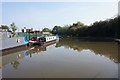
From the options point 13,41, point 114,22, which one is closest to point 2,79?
point 13,41

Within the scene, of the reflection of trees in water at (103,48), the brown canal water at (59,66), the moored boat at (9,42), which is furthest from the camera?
the reflection of trees in water at (103,48)

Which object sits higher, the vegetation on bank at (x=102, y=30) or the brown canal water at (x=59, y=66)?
the vegetation on bank at (x=102, y=30)

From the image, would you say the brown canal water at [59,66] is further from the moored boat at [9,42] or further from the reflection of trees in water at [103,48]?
the moored boat at [9,42]

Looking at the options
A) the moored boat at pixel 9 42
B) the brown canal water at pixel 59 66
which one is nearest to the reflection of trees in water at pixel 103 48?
the brown canal water at pixel 59 66

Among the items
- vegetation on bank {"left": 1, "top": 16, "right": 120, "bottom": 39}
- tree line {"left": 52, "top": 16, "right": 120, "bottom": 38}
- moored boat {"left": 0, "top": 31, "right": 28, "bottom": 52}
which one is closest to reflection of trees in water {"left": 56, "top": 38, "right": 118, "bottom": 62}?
moored boat {"left": 0, "top": 31, "right": 28, "bottom": 52}

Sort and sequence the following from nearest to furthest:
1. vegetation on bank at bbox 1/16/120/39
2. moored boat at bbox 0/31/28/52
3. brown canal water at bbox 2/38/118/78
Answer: brown canal water at bbox 2/38/118/78 < moored boat at bbox 0/31/28/52 < vegetation on bank at bbox 1/16/120/39

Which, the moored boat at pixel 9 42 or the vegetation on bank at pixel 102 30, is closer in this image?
the moored boat at pixel 9 42

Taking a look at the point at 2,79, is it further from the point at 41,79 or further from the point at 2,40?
the point at 2,40

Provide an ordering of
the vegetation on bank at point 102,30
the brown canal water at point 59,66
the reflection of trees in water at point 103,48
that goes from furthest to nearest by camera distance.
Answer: the vegetation on bank at point 102,30 → the reflection of trees in water at point 103,48 → the brown canal water at point 59,66

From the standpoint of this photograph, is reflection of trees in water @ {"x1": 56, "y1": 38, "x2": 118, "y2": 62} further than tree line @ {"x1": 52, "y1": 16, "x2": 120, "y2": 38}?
No

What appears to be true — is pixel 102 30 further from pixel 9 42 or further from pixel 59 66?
pixel 59 66

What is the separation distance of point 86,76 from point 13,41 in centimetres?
1210

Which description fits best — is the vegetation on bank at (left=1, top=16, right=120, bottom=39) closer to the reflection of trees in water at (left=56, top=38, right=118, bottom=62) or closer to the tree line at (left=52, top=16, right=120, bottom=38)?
the tree line at (left=52, top=16, right=120, bottom=38)

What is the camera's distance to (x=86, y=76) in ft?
28.7
